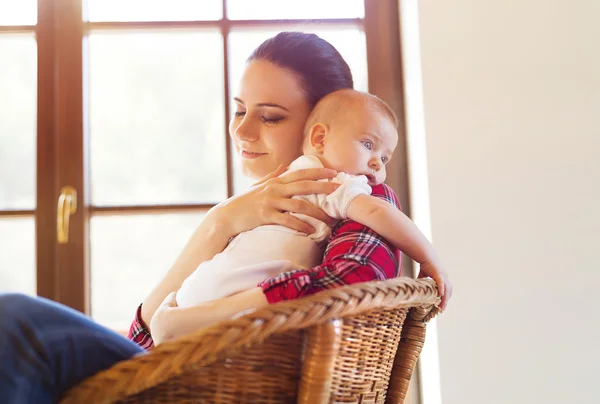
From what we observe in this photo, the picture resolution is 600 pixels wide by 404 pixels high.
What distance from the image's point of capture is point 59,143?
6.20 ft

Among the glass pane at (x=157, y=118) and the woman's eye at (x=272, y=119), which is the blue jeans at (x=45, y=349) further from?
the glass pane at (x=157, y=118)

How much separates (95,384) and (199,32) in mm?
1598

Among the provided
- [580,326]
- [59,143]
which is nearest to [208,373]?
[580,326]

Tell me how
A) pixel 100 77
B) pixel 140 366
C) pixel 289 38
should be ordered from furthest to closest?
pixel 100 77
pixel 289 38
pixel 140 366

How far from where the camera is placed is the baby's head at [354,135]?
3.51 feet

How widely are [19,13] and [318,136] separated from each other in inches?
54.8

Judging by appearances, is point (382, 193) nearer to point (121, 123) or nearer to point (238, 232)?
point (238, 232)

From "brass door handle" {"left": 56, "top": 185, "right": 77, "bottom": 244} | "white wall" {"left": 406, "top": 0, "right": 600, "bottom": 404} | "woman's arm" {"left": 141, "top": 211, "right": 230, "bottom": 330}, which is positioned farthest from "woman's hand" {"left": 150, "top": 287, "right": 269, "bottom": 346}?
"brass door handle" {"left": 56, "top": 185, "right": 77, "bottom": 244}

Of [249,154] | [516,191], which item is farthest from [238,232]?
[516,191]

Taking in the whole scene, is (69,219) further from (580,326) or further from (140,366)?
(580,326)

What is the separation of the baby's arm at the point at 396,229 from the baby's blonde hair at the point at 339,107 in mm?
208

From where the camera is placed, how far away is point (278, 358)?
0.71 meters

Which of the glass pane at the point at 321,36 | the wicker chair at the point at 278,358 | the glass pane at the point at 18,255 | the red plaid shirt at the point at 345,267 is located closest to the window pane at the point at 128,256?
the glass pane at the point at 18,255

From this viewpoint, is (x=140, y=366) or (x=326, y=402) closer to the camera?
(x=140, y=366)
